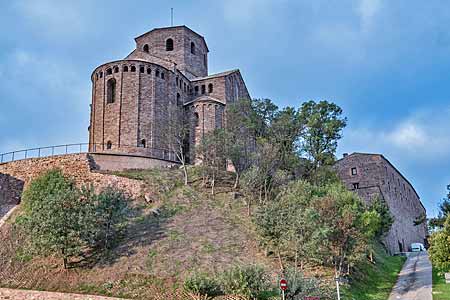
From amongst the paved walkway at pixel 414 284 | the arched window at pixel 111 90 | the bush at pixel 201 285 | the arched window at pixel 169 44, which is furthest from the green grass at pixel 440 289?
the arched window at pixel 169 44

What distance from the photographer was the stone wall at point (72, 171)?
32781 millimetres

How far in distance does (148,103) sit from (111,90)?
3.79 meters

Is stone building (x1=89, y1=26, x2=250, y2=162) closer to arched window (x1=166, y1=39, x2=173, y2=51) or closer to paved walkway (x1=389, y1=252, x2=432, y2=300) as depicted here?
arched window (x1=166, y1=39, x2=173, y2=51)

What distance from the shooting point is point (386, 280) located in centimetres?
2677

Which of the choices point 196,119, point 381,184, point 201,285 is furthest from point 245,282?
point 381,184

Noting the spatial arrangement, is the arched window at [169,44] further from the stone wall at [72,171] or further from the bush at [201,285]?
the bush at [201,285]

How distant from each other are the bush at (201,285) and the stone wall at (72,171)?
43.9 ft

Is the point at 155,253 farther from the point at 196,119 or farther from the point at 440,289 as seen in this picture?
the point at 196,119

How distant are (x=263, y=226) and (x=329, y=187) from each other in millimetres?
9070

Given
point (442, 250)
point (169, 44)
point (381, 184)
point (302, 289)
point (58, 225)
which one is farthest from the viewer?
point (169, 44)

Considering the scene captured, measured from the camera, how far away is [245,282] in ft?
61.3

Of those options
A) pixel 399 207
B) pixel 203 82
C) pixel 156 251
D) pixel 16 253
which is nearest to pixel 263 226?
pixel 156 251

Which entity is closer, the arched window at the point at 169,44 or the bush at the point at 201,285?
the bush at the point at 201,285

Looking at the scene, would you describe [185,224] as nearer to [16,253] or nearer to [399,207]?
[16,253]
